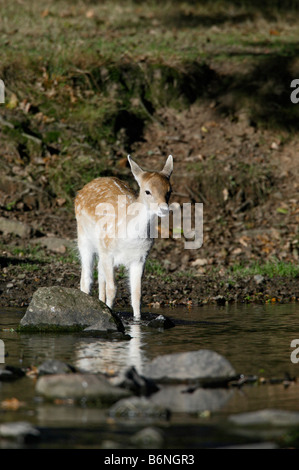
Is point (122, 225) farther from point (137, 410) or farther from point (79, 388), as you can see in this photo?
point (137, 410)

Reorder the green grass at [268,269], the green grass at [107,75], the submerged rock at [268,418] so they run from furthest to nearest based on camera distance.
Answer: the green grass at [107,75]
the green grass at [268,269]
the submerged rock at [268,418]

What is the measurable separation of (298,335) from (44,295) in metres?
2.98

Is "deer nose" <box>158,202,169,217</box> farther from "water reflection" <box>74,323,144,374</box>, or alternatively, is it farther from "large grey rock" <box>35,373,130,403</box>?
"large grey rock" <box>35,373,130,403</box>

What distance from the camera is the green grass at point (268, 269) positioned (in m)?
13.4

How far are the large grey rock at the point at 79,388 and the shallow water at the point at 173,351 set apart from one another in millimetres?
140

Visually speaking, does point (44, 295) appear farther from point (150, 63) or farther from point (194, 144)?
point (150, 63)

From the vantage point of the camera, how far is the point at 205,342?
878 centimetres

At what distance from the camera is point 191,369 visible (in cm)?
707

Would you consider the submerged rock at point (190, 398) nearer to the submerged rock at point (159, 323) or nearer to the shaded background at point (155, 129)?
the submerged rock at point (159, 323)

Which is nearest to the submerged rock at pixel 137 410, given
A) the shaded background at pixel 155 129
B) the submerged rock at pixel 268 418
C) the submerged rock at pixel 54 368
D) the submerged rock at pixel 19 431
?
the submerged rock at pixel 268 418

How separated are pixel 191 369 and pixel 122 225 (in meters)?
3.58

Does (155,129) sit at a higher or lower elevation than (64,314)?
higher

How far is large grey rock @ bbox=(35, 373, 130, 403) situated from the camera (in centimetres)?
635

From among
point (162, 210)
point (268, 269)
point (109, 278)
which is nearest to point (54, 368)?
point (162, 210)
